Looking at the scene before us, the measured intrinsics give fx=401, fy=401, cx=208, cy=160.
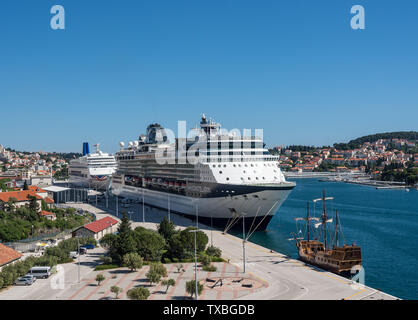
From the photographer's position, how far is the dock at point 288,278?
64.5 ft

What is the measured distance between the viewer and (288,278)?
22.8 meters

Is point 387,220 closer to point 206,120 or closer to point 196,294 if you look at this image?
point 206,120

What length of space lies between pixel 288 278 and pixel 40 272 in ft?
47.1

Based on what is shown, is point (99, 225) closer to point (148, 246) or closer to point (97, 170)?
point (148, 246)

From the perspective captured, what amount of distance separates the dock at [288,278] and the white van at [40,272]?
11.3 m

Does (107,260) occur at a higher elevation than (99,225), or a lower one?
lower

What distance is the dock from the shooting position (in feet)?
64.5

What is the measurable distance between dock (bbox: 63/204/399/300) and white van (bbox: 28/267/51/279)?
11.3 m

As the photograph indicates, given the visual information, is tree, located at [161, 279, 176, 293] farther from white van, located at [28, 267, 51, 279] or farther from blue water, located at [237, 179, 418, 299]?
blue water, located at [237, 179, 418, 299]

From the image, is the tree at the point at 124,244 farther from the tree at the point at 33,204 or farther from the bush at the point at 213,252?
the tree at the point at 33,204

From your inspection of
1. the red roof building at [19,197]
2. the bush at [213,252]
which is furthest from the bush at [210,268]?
the red roof building at [19,197]

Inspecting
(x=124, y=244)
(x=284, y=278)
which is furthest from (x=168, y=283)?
(x=284, y=278)

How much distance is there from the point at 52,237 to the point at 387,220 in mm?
38036

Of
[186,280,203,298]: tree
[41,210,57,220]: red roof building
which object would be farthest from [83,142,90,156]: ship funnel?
[186,280,203,298]: tree
